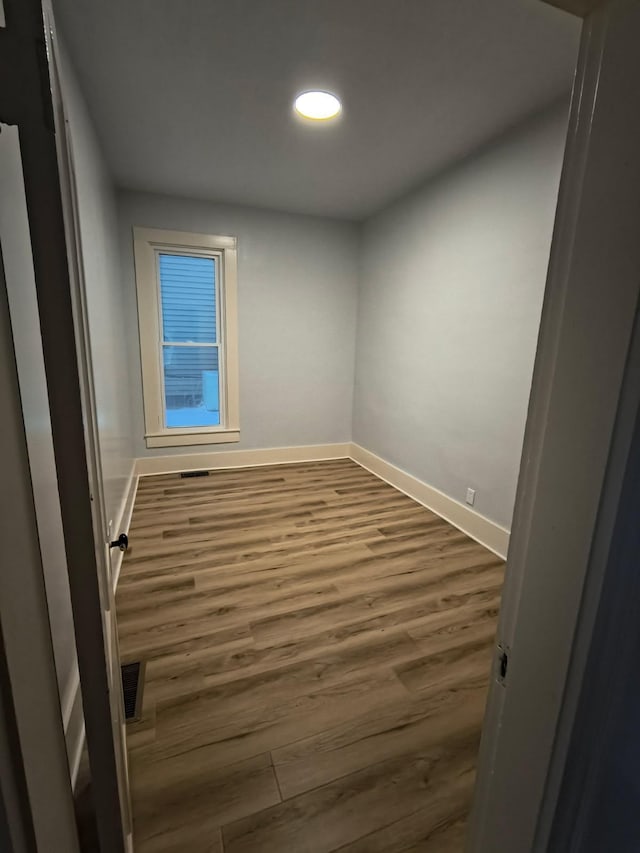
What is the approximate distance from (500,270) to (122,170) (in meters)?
3.03

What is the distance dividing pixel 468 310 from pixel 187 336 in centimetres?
276

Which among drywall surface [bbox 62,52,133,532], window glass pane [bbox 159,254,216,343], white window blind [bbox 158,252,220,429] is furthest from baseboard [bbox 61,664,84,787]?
window glass pane [bbox 159,254,216,343]

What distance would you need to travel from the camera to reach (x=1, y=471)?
434 mm

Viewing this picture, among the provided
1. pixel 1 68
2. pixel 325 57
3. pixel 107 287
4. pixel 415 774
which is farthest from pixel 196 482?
pixel 1 68

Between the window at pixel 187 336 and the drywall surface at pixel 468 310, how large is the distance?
1604 mm

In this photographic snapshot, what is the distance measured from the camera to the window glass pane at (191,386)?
13.2 feet

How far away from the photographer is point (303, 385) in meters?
4.43

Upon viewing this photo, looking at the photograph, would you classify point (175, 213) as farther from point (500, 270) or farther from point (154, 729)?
point (154, 729)

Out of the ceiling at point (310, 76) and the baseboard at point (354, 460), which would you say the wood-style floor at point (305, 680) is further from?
the ceiling at point (310, 76)

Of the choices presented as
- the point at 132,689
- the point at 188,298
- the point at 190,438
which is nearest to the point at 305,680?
the point at 132,689

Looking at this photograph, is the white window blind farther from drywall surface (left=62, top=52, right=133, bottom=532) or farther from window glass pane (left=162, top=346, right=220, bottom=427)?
drywall surface (left=62, top=52, right=133, bottom=532)

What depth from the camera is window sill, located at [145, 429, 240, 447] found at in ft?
13.0

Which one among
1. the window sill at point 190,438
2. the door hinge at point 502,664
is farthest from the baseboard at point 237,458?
the door hinge at point 502,664

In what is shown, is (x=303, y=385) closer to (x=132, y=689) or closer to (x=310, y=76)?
(x=310, y=76)
